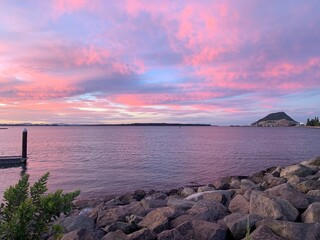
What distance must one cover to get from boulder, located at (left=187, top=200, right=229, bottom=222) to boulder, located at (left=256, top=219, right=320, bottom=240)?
1586 mm

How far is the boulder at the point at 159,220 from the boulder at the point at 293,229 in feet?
7.69

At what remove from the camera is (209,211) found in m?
9.35

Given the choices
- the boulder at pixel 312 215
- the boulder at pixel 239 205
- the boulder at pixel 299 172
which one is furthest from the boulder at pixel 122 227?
the boulder at pixel 299 172

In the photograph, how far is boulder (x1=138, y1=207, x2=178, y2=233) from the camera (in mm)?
8398

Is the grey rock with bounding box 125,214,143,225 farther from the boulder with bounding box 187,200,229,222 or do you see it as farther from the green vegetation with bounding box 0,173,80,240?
the green vegetation with bounding box 0,173,80,240

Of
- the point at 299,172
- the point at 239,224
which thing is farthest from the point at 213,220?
the point at 299,172

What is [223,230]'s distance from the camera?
25.8ft

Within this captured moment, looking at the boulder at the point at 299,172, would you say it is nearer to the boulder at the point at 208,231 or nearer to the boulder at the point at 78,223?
the boulder at the point at 208,231

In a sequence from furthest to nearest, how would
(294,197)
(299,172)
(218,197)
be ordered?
(299,172), (218,197), (294,197)

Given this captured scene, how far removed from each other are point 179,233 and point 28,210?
5089 millimetres

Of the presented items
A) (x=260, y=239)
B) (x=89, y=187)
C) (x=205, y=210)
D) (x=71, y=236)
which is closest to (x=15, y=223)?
(x=71, y=236)

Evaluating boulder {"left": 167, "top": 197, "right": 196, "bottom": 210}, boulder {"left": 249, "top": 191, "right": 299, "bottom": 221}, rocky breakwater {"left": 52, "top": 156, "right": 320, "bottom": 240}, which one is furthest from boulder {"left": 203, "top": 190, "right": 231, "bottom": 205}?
boulder {"left": 249, "top": 191, "right": 299, "bottom": 221}

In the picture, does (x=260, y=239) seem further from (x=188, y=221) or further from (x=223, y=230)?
(x=188, y=221)

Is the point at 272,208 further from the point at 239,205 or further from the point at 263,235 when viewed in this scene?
the point at 263,235
